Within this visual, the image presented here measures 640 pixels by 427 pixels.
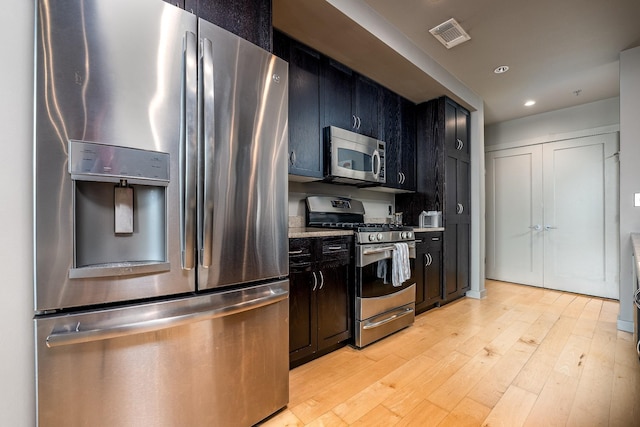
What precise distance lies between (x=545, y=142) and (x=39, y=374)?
18.3 feet

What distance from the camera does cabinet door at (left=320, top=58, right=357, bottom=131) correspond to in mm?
2559

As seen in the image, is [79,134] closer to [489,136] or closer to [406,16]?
[406,16]

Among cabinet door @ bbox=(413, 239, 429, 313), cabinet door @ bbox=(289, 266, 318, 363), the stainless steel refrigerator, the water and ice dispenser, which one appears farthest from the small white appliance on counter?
the water and ice dispenser

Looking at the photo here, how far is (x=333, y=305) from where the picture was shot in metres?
2.15

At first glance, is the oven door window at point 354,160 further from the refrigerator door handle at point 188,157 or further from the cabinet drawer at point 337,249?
the refrigerator door handle at point 188,157

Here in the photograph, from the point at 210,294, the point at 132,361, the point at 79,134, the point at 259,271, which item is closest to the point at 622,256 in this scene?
the point at 259,271

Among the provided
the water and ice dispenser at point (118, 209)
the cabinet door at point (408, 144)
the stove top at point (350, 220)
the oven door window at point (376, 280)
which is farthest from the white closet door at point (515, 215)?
the water and ice dispenser at point (118, 209)

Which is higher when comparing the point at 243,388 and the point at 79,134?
the point at 79,134

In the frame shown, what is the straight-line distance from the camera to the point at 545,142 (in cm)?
420

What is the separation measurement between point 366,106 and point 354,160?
662 millimetres

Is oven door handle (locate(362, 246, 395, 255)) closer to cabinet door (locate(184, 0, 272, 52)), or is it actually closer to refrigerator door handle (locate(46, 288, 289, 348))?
refrigerator door handle (locate(46, 288, 289, 348))

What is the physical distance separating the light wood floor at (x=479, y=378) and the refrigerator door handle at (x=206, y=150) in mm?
1020

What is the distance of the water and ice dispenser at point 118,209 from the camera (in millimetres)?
966

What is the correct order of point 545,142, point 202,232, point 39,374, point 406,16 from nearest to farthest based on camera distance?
1. point 39,374
2. point 202,232
3. point 406,16
4. point 545,142
